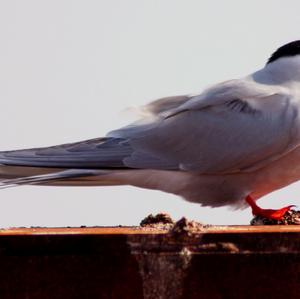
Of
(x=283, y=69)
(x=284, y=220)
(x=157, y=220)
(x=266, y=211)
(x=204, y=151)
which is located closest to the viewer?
(x=157, y=220)

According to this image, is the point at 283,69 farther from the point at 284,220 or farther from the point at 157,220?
the point at 157,220

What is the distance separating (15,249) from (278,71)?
365 cm

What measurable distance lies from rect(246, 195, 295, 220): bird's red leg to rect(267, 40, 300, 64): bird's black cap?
44.4 inches

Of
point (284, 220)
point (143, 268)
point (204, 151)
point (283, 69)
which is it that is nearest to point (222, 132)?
point (204, 151)

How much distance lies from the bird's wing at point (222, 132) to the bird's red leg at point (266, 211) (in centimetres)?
19

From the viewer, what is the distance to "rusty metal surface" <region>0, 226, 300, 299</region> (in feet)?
9.60

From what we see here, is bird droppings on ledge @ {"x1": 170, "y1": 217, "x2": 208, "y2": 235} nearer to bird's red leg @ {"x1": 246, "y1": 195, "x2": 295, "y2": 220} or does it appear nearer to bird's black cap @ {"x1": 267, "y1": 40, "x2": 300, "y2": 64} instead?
bird's red leg @ {"x1": 246, "y1": 195, "x2": 295, "y2": 220}

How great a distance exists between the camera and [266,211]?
5535 mm

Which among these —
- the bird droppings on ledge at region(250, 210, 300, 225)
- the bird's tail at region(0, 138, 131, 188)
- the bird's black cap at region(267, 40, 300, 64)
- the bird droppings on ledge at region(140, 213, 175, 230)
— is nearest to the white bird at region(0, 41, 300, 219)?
the bird's tail at region(0, 138, 131, 188)

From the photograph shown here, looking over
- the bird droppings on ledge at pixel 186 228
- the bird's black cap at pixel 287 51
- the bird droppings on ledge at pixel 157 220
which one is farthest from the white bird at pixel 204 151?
the bird droppings on ledge at pixel 186 228

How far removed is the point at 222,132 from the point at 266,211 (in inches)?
33.2

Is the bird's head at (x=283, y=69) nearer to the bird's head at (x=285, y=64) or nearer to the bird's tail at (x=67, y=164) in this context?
the bird's head at (x=285, y=64)

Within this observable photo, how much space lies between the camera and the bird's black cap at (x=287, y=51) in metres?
6.62

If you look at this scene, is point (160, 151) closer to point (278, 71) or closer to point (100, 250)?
point (278, 71)
